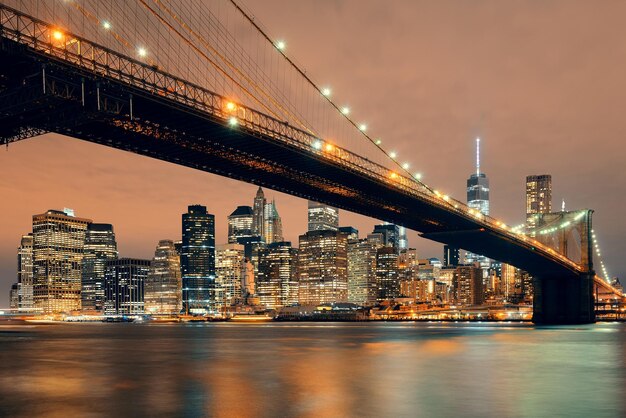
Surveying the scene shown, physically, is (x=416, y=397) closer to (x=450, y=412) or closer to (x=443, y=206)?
(x=450, y=412)

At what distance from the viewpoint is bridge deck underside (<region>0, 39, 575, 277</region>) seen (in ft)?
113

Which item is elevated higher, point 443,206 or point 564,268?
point 443,206

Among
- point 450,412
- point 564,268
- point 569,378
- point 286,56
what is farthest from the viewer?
point 564,268

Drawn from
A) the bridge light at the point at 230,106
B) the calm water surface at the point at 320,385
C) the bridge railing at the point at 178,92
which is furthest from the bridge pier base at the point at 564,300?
the bridge light at the point at 230,106

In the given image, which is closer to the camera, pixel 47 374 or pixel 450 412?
pixel 450 412

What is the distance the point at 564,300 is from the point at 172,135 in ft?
215

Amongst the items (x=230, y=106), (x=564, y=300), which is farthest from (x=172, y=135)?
(x=564, y=300)

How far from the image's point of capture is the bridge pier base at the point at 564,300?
90.9 m

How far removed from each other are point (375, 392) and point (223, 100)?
95.8 ft

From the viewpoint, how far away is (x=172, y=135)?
45906mm

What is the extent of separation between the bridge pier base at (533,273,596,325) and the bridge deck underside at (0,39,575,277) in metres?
23.2

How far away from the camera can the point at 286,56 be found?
66562mm

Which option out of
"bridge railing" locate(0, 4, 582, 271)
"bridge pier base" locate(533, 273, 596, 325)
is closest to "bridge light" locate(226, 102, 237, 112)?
"bridge railing" locate(0, 4, 582, 271)

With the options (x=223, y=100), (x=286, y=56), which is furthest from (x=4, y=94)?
(x=286, y=56)
